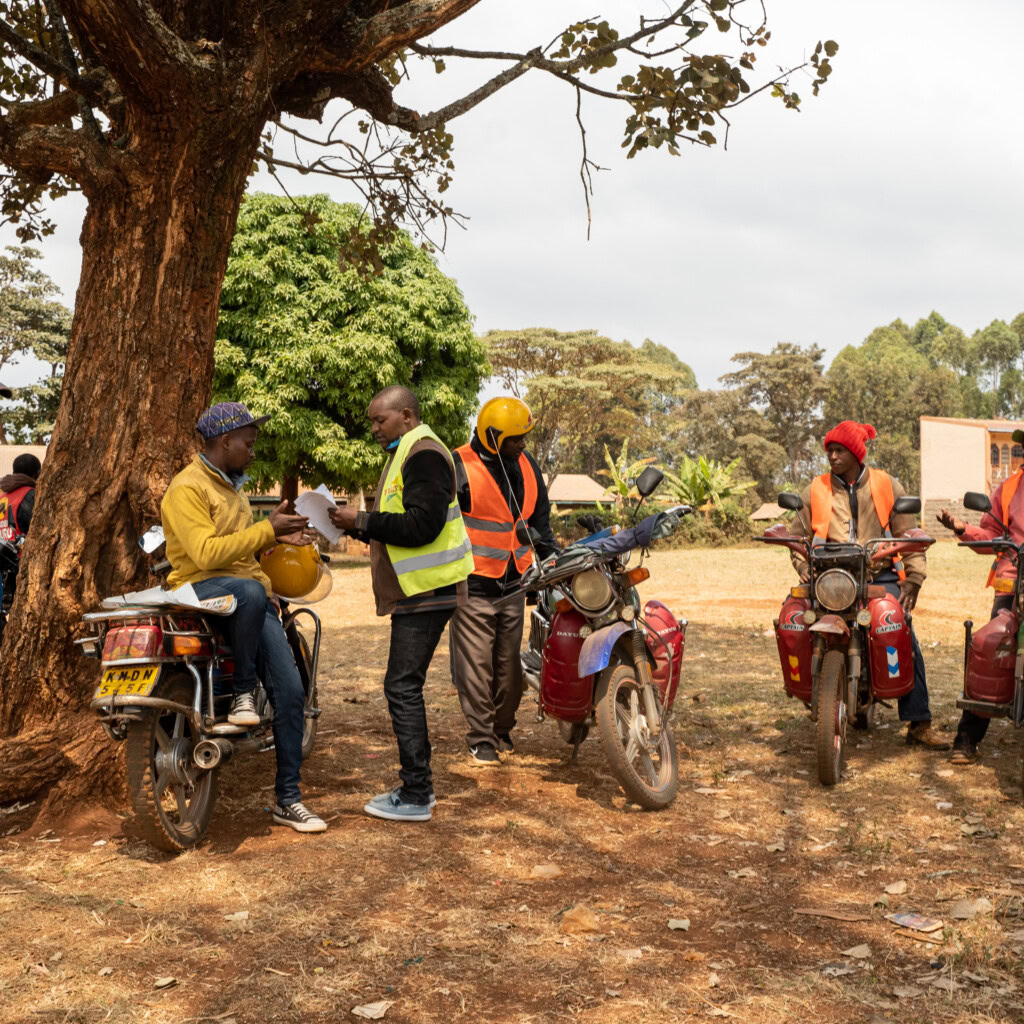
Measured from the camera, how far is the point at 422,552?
5172 mm

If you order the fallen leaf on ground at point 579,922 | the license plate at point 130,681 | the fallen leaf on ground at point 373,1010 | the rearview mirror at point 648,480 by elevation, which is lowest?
the fallen leaf on ground at point 579,922

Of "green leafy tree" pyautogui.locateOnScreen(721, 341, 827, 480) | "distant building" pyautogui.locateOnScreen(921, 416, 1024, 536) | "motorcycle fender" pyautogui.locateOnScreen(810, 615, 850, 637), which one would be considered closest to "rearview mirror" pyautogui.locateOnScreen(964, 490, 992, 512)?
"motorcycle fender" pyautogui.locateOnScreen(810, 615, 850, 637)

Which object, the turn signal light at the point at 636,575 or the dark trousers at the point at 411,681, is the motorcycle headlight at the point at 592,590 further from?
the dark trousers at the point at 411,681

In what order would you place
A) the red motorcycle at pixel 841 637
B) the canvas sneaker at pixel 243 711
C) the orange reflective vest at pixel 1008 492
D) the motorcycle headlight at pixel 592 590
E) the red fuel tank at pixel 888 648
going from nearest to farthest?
→ the canvas sneaker at pixel 243 711, the motorcycle headlight at pixel 592 590, the red motorcycle at pixel 841 637, the red fuel tank at pixel 888 648, the orange reflective vest at pixel 1008 492

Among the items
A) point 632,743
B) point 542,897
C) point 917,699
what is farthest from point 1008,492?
point 542,897

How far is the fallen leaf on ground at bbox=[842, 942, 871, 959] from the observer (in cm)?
372

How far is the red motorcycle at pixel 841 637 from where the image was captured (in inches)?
233

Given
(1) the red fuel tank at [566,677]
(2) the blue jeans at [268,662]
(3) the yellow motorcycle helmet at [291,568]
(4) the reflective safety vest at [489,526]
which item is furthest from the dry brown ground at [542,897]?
(4) the reflective safety vest at [489,526]

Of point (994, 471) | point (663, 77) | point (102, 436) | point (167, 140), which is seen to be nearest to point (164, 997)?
point (102, 436)

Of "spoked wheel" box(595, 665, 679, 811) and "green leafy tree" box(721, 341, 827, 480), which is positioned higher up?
"green leafy tree" box(721, 341, 827, 480)

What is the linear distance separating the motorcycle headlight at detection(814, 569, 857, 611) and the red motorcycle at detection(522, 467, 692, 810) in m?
0.90

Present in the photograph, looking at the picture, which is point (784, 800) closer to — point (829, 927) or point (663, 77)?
point (829, 927)

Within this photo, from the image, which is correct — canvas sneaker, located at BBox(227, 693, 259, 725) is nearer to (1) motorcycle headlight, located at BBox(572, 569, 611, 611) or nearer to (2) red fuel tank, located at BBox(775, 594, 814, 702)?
(1) motorcycle headlight, located at BBox(572, 569, 611, 611)

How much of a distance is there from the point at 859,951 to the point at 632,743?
194 cm
